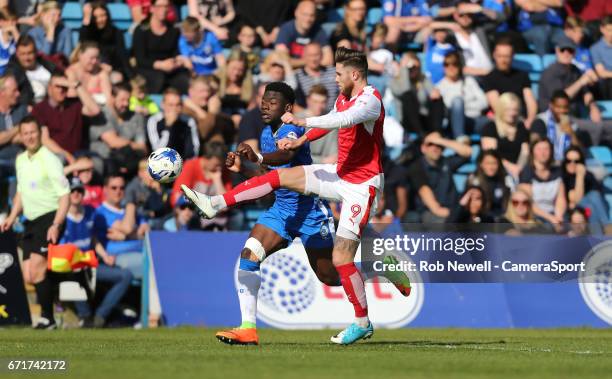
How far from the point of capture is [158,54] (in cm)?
2147

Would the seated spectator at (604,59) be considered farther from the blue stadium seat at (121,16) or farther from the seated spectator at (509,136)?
the blue stadium seat at (121,16)

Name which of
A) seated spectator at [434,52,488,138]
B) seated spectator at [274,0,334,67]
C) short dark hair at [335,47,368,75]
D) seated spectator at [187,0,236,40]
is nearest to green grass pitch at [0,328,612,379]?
short dark hair at [335,47,368,75]

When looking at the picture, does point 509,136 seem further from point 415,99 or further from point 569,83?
point 569,83

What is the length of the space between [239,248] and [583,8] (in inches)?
413

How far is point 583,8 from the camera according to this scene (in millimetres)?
24516

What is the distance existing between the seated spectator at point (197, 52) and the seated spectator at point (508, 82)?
459 cm

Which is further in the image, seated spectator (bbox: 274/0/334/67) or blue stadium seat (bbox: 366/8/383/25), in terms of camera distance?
blue stadium seat (bbox: 366/8/383/25)

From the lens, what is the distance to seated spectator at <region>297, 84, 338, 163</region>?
741 inches

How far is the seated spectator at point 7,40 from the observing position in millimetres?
20688

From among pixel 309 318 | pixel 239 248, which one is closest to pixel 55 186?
pixel 239 248

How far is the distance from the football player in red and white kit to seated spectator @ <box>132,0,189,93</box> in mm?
9350

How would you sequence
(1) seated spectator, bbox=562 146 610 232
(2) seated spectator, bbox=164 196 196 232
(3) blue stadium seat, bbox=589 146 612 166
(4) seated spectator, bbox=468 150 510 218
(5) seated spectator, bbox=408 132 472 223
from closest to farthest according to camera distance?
1. (2) seated spectator, bbox=164 196 196 232
2. (4) seated spectator, bbox=468 150 510 218
3. (5) seated spectator, bbox=408 132 472 223
4. (1) seated spectator, bbox=562 146 610 232
5. (3) blue stadium seat, bbox=589 146 612 166

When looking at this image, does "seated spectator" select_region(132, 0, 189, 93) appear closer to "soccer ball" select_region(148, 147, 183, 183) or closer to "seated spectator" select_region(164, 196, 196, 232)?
"seated spectator" select_region(164, 196, 196, 232)

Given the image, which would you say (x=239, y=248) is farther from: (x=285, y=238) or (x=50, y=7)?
(x=50, y=7)
